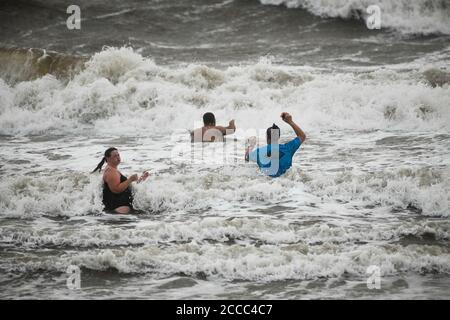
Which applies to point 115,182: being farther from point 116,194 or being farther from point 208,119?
point 208,119

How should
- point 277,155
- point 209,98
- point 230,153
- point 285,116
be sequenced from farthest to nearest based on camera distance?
1. point 209,98
2. point 230,153
3. point 277,155
4. point 285,116

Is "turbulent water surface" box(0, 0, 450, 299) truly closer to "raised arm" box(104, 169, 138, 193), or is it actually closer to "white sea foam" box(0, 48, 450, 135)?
"white sea foam" box(0, 48, 450, 135)

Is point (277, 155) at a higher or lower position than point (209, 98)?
lower

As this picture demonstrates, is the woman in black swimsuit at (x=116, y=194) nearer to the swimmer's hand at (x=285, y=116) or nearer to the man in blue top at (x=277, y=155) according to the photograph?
the man in blue top at (x=277, y=155)

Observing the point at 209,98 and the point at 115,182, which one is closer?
the point at 115,182

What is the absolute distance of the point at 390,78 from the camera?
13367 millimetres

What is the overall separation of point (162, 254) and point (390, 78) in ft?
27.9

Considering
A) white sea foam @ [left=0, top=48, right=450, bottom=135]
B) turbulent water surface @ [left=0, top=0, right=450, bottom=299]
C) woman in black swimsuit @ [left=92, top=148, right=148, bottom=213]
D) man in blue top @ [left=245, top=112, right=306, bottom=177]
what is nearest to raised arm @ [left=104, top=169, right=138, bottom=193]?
woman in black swimsuit @ [left=92, top=148, right=148, bottom=213]

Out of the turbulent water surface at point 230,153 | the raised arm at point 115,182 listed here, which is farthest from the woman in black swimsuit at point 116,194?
the turbulent water surface at point 230,153

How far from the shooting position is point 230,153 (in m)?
10.0

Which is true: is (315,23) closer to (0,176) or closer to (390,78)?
(390,78)

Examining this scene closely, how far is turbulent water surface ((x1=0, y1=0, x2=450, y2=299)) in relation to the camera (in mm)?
6086

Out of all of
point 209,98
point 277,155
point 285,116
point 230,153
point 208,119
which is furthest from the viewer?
point 209,98

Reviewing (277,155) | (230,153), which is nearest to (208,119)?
(230,153)
